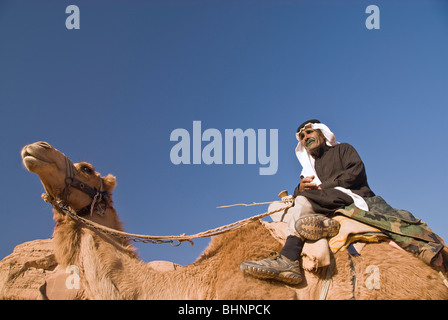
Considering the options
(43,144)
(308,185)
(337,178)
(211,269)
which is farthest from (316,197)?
(43,144)

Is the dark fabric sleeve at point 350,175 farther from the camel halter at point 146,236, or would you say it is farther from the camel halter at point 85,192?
the camel halter at point 85,192

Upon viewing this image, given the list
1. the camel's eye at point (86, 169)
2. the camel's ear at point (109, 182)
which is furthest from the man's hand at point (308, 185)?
the camel's eye at point (86, 169)

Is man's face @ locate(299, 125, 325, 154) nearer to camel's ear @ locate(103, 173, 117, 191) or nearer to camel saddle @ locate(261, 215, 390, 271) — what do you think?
camel saddle @ locate(261, 215, 390, 271)

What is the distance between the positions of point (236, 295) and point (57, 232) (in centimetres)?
217

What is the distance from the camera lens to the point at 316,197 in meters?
4.65

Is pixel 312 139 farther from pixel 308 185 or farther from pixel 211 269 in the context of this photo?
pixel 211 269

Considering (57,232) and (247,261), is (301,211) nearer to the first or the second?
(247,261)

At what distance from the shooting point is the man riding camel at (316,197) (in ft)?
13.4

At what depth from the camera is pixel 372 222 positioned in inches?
172

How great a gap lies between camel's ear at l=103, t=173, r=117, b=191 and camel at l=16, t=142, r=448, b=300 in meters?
0.49

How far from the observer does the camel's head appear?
4.67 m

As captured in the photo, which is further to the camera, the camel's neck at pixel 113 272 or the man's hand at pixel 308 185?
the man's hand at pixel 308 185

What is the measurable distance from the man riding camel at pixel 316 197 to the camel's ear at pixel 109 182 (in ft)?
7.22

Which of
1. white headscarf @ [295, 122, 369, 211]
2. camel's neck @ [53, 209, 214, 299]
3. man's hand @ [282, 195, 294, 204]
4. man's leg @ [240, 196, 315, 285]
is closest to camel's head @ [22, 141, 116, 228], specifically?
camel's neck @ [53, 209, 214, 299]
